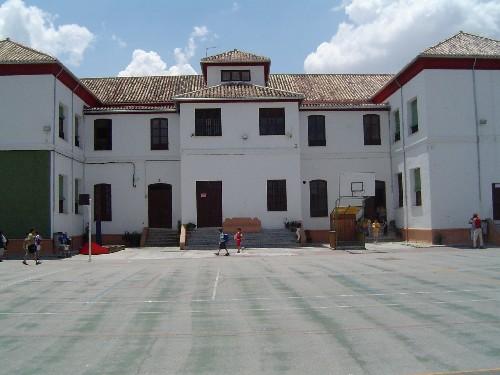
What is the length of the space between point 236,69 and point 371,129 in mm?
9510

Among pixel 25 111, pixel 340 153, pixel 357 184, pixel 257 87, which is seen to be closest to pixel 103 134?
pixel 25 111

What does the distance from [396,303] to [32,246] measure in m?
15.9

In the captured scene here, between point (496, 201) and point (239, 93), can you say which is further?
point (239, 93)

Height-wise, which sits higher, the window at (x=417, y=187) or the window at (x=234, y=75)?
the window at (x=234, y=75)

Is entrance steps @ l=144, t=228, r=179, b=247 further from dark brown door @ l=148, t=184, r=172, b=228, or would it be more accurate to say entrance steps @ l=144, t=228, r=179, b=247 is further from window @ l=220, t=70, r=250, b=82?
window @ l=220, t=70, r=250, b=82

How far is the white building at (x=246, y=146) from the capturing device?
25.5 meters

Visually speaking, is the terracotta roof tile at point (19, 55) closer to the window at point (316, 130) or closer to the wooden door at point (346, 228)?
the window at point (316, 130)

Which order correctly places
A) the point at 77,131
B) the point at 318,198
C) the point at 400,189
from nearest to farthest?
the point at 77,131 < the point at 400,189 < the point at 318,198

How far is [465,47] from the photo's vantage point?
27.1 meters

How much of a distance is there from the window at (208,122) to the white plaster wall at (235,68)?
416 centimetres

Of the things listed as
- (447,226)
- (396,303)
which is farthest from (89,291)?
(447,226)

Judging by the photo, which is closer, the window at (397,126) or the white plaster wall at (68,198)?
the white plaster wall at (68,198)

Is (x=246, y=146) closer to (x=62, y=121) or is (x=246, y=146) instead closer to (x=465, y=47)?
(x=62, y=121)

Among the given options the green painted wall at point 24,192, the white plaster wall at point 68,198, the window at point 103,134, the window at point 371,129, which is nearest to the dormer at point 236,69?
the window at point 103,134
